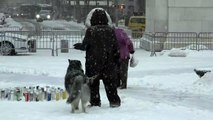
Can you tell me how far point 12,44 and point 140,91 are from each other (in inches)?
506

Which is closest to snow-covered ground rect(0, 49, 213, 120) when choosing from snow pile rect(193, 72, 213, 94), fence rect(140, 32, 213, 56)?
snow pile rect(193, 72, 213, 94)

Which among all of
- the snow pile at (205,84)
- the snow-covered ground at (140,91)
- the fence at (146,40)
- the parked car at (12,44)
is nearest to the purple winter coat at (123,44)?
the snow-covered ground at (140,91)

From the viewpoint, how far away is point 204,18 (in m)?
29.7

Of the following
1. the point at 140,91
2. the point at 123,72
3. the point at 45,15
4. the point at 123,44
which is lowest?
the point at 140,91

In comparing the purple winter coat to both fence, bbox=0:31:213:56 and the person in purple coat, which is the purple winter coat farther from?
fence, bbox=0:31:213:56

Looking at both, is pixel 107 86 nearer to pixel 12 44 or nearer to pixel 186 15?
pixel 12 44

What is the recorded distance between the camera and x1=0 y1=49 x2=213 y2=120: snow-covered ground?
9.80m

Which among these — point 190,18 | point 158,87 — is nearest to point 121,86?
point 158,87

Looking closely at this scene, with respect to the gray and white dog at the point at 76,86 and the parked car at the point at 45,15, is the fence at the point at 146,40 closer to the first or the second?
the gray and white dog at the point at 76,86

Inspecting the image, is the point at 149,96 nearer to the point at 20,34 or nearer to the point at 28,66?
the point at 28,66

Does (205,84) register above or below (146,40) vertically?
below

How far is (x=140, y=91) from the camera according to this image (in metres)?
13.8

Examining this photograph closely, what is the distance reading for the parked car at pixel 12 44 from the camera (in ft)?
82.1

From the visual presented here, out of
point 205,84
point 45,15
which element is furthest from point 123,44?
point 45,15
